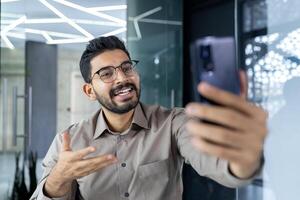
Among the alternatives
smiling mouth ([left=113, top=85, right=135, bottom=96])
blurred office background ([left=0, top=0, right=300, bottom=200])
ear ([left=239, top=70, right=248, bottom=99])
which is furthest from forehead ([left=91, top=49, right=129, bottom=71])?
blurred office background ([left=0, top=0, right=300, bottom=200])

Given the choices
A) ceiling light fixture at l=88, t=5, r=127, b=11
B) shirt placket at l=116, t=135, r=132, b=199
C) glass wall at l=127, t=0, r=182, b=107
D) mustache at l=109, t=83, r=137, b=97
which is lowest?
shirt placket at l=116, t=135, r=132, b=199

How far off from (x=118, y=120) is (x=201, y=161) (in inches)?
18.6

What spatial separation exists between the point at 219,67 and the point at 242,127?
0.09m

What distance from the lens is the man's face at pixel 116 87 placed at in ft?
4.48

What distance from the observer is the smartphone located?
568mm

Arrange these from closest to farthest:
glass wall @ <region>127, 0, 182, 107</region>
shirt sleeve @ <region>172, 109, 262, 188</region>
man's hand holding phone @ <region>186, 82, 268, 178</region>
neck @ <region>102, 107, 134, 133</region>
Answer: man's hand holding phone @ <region>186, 82, 268, 178</region>
shirt sleeve @ <region>172, 109, 262, 188</region>
neck @ <region>102, 107, 134, 133</region>
glass wall @ <region>127, 0, 182, 107</region>

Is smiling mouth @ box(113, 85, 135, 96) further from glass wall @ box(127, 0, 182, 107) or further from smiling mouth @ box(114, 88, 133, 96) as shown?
glass wall @ box(127, 0, 182, 107)

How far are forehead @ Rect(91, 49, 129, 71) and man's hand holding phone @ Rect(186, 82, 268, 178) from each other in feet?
2.88

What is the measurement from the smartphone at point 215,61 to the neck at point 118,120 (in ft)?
2.92

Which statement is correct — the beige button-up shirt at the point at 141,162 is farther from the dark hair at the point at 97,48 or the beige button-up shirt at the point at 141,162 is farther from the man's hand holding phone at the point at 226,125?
the man's hand holding phone at the point at 226,125

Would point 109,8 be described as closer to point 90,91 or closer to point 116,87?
point 90,91

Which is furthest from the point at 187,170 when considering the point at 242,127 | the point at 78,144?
the point at 242,127

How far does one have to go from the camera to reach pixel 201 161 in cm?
111

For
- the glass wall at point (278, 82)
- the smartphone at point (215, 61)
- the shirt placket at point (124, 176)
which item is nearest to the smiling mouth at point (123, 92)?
the shirt placket at point (124, 176)
